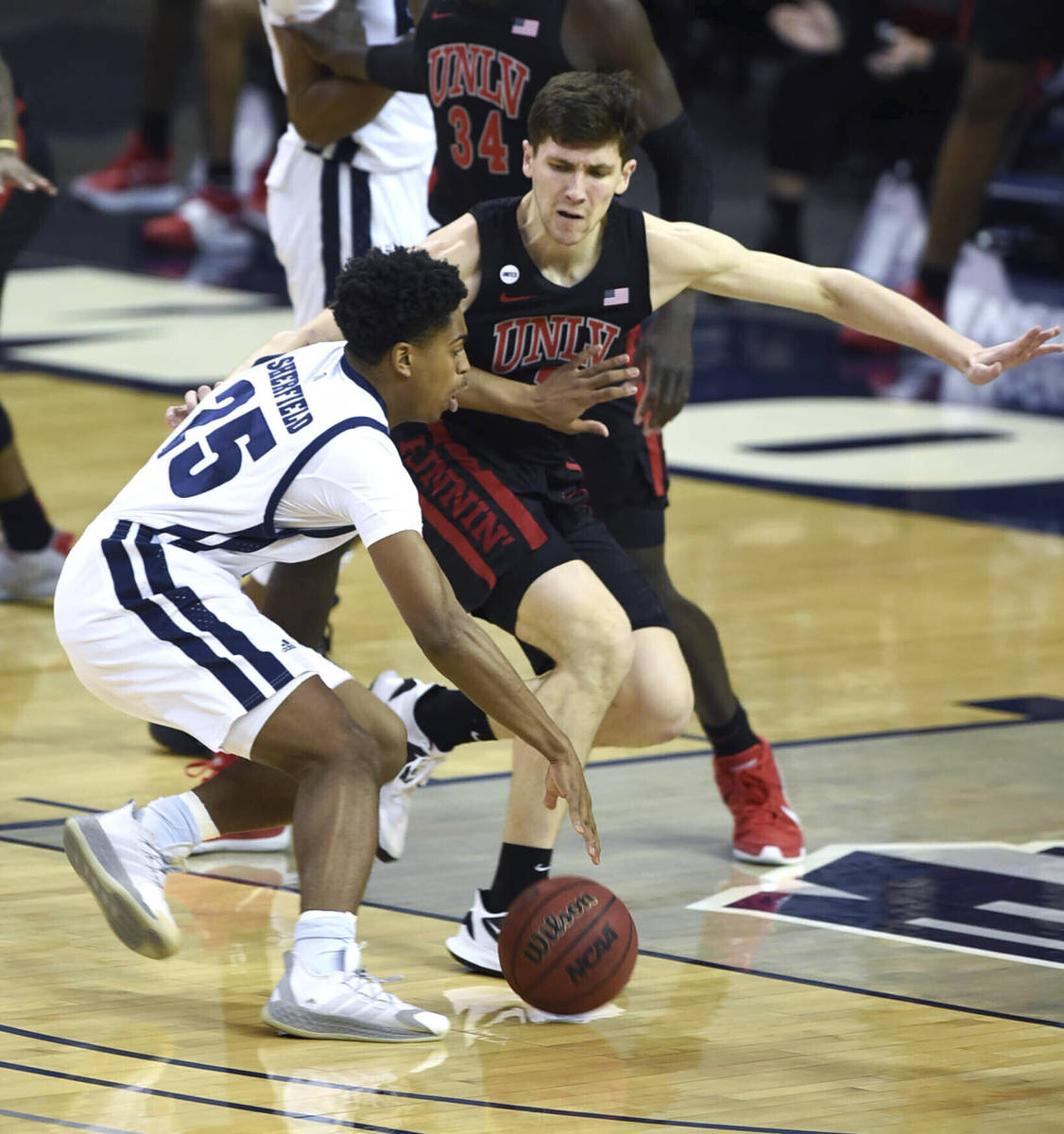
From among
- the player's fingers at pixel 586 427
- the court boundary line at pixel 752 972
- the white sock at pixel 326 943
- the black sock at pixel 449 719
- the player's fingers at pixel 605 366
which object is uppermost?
the player's fingers at pixel 605 366

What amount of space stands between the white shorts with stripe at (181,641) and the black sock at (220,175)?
1006 centimetres

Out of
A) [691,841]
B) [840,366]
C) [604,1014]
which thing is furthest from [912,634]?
[840,366]

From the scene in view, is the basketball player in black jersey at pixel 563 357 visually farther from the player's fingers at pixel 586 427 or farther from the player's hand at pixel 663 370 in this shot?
the player's hand at pixel 663 370

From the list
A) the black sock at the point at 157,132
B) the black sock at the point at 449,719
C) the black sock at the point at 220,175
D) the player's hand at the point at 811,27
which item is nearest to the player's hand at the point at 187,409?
the black sock at the point at 449,719

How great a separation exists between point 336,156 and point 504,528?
2.01 meters

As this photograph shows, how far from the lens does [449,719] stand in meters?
5.30

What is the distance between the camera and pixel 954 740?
6398 mm

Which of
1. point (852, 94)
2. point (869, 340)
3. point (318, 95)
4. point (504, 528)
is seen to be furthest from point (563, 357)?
point (852, 94)

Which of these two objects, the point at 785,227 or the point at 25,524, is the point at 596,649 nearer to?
the point at 25,524

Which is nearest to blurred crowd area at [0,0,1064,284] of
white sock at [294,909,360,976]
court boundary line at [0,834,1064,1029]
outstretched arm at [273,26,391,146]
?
outstretched arm at [273,26,391,146]

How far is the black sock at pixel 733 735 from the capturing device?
5.64m

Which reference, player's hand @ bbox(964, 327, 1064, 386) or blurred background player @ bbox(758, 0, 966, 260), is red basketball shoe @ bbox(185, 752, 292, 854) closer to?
player's hand @ bbox(964, 327, 1064, 386)

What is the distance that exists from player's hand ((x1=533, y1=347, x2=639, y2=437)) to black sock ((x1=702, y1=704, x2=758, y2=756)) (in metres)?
1.04

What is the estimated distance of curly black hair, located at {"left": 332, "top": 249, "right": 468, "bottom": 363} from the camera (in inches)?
173
